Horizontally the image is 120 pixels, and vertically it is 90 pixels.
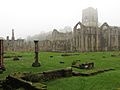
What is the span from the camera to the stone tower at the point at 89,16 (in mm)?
103250

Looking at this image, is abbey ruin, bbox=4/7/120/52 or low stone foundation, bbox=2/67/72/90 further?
abbey ruin, bbox=4/7/120/52

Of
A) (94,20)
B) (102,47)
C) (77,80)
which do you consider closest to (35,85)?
(77,80)

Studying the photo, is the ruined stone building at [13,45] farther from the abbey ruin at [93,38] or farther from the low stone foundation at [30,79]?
the low stone foundation at [30,79]

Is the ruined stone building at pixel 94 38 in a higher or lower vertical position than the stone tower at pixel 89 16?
lower

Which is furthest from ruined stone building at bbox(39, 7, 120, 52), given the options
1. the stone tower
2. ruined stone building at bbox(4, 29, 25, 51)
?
the stone tower

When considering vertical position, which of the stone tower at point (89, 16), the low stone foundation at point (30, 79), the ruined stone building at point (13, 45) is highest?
the stone tower at point (89, 16)

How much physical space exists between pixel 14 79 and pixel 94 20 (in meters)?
95.4

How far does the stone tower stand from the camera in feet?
339

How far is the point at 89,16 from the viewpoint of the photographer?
105 metres

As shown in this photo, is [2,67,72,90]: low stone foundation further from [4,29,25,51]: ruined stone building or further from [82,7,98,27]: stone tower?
[82,7,98,27]: stone tower

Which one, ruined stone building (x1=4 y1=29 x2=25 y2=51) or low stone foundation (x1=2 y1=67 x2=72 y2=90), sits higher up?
ruined stone building (x1=4 y1=29 x2=25 y2=51)

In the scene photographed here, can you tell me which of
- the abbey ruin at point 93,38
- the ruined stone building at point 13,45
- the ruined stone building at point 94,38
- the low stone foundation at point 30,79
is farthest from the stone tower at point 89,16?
the low stone foundation at point 30,79

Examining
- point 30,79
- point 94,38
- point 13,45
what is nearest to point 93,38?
point 94,38

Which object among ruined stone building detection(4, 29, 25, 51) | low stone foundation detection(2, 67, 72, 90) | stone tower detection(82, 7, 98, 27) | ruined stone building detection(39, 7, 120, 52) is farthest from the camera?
stone tower detection(82, 7, 98, 27)
